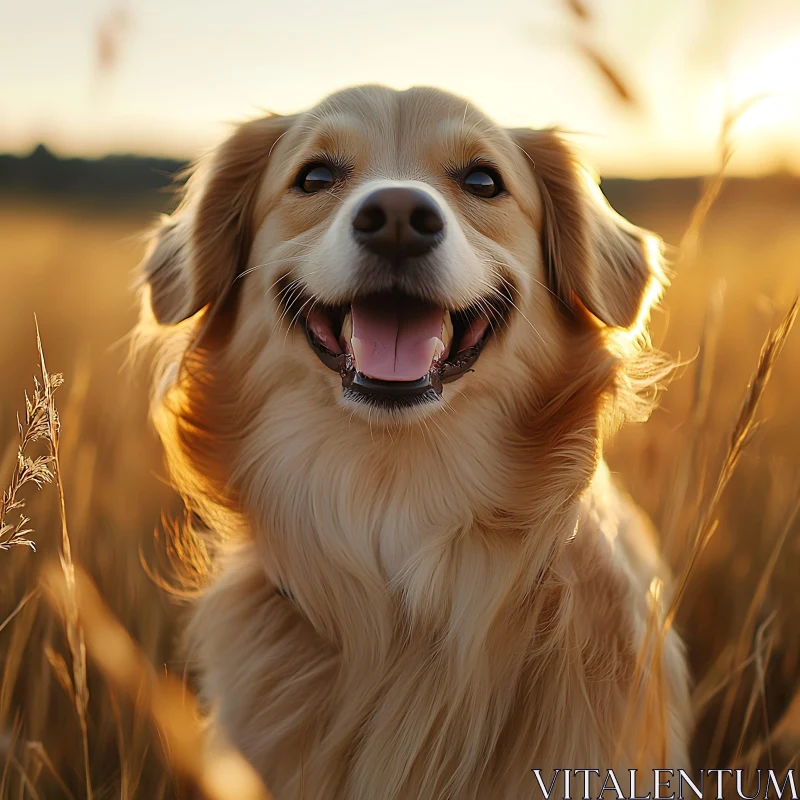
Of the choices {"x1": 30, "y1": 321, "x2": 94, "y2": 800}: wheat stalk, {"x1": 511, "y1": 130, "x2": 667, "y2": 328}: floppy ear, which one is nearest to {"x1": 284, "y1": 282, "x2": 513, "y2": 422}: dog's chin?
{"x1": 511, "y1": 130, "x2": 667, "y2": 328}: floppy ear

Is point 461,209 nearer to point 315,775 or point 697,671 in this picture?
point 315,775

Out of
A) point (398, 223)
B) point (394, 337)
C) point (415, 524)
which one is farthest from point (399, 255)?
point (415, 524)

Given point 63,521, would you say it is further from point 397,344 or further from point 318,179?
point 318,179

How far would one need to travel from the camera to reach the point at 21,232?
12.2 feet

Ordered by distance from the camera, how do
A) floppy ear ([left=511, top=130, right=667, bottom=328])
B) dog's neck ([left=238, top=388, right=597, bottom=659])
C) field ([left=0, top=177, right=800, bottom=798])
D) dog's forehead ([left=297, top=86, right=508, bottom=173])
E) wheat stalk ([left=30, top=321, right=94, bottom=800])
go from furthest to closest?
floppy ear ([left=511, top=130, right=667, bottom=328])
dog's forehead ([left=297, top=86, right=508, bottom=173])
dog's neck ([left=238, top=388, right=597, bottom=659])
field ([left=0, top=177, right=800, bottom=798])
wheat stalk ([left=30, top=321, right=94, bottom=800])

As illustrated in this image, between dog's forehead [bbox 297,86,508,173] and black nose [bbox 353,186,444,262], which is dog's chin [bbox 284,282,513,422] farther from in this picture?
dog's forehead [bbox 297,86,508,173]

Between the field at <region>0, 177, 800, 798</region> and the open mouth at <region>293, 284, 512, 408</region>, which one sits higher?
the open mouth at <region>293, 284, 512, 408</region>

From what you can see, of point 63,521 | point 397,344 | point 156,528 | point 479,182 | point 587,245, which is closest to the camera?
point 63,521

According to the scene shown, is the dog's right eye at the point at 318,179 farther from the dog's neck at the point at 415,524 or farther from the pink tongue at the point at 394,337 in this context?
the dog's neck at the point at 415,524

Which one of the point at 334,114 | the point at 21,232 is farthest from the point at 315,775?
the point at 21,232

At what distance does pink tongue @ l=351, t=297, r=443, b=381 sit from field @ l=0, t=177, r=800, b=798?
58 cm

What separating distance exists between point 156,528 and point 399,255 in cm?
134

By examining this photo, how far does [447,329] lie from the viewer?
2.05m

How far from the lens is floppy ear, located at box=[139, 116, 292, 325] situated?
7.68 feet
